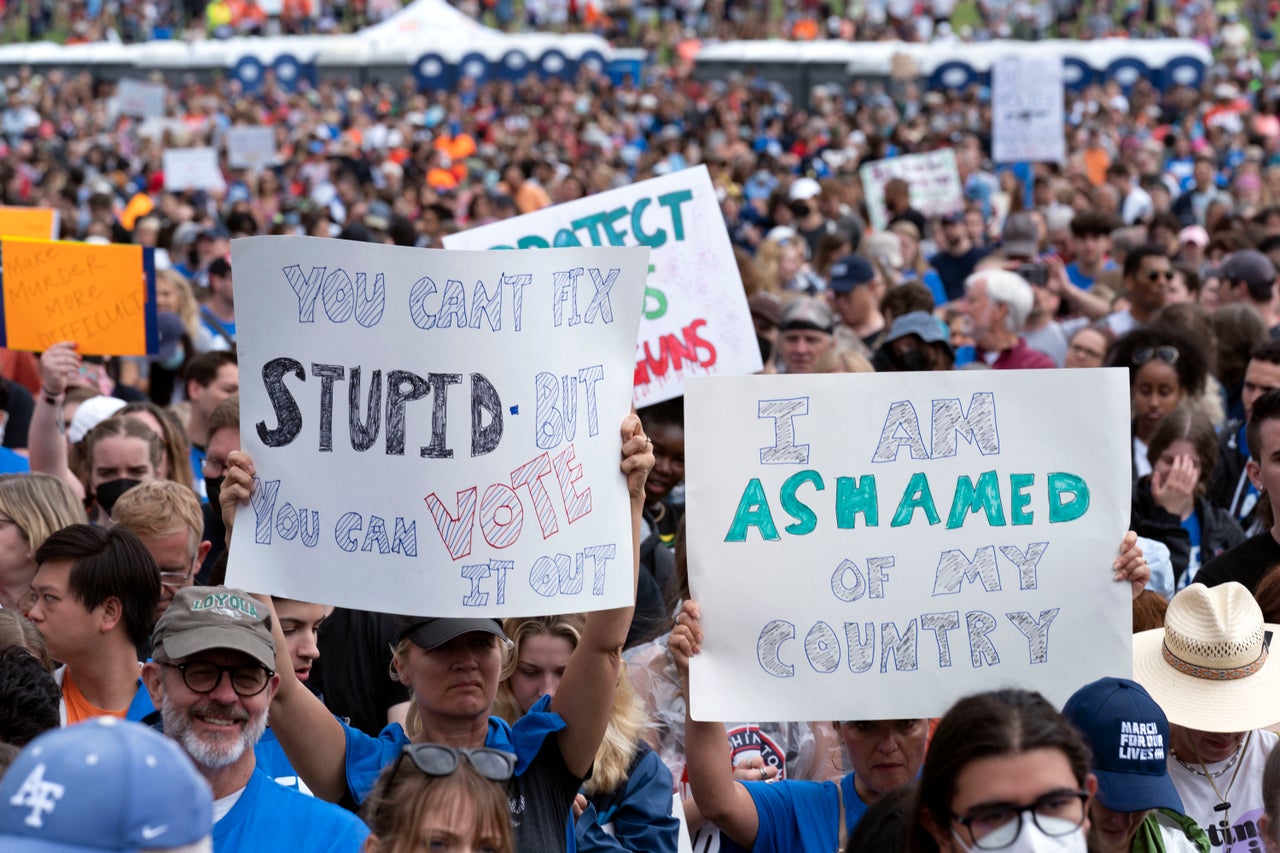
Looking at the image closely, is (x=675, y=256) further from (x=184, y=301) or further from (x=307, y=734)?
(x=184, y=301)

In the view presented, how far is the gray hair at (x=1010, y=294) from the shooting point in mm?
8414

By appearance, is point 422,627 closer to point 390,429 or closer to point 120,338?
point 390,429

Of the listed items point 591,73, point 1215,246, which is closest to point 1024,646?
point 1215,246

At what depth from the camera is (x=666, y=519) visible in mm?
5961

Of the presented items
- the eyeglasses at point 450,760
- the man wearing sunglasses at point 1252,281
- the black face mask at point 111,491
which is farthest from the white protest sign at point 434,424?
the man wearing sunglasses at point 1252,281

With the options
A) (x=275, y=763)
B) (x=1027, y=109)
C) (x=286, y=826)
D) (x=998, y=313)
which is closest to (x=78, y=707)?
(x=275, y=763)

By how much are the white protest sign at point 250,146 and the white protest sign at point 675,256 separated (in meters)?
15.2

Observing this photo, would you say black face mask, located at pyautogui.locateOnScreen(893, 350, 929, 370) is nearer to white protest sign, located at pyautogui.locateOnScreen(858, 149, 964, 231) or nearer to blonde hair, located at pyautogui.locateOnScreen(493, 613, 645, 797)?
blonde hair, located at pyautogui.locateOnScreen(493, 613, 645, 797)

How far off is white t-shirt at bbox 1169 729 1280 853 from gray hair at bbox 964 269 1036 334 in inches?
180

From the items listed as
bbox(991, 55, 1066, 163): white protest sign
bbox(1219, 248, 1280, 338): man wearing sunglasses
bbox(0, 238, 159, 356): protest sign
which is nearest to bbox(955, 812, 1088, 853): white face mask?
bbox(0, 238, 159, 356): protest sign

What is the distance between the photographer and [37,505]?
16.4 ft

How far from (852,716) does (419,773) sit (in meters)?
1.15

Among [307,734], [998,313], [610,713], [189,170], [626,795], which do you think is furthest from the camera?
[189,170]

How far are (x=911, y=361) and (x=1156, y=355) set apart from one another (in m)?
1.05
